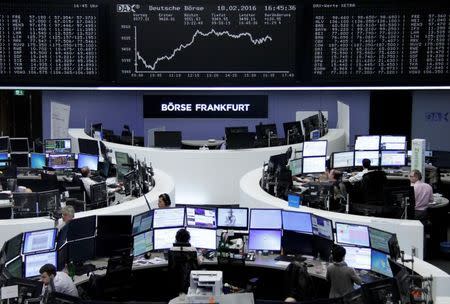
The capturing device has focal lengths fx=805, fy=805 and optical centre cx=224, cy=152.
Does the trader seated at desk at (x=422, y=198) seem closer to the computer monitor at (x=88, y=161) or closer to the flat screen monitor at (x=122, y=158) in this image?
the flat screen monitor at (x=122, y=158)

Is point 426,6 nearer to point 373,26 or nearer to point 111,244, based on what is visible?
point 373,26

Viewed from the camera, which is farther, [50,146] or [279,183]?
[50,146]

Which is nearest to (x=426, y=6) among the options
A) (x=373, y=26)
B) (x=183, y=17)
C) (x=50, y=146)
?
(x=373, y=26)

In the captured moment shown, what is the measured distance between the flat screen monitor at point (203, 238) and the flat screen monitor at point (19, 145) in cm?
720

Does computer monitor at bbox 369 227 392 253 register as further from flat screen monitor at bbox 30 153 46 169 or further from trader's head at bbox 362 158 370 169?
flat screen monitor at bbox 30 153 46 169

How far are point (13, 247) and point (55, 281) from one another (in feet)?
2.25

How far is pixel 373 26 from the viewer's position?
13.4 meters


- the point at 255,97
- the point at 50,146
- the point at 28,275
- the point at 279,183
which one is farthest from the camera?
the point at 255,97

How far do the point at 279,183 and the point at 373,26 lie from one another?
161 inches

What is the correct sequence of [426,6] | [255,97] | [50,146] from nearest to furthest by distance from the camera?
[426,6] < [50,146] < [255,97]

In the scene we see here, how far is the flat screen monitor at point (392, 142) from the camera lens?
1328 cm

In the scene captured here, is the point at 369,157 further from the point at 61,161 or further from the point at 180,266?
the point at 180,266

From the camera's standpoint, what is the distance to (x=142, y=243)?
28.5 feet

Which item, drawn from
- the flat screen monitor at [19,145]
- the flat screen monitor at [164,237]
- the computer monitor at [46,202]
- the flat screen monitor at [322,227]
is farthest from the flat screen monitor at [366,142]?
the flat screen monitor at [19,145]
